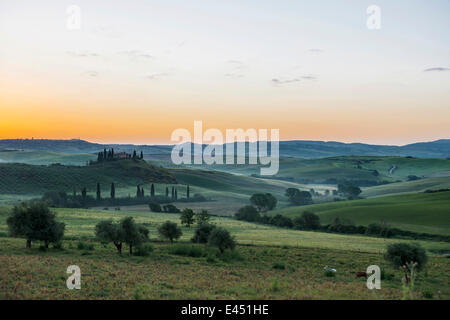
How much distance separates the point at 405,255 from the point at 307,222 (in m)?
54.9

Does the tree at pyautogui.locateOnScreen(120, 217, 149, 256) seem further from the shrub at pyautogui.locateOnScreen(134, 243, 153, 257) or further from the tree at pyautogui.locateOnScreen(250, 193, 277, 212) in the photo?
the tree at pyautogui.locateOnScreen(250, 193, 277, 212)

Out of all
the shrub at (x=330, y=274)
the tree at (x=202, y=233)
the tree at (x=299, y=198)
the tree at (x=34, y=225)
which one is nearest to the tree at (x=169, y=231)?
the tree at (x=202, y=233)

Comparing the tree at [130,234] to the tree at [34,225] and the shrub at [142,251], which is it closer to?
the shrub at [142,251]

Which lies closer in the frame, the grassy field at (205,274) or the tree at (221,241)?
the grassy field at (205,274)

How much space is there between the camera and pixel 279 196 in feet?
634

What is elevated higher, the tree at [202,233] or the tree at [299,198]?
the tree at [202,233]

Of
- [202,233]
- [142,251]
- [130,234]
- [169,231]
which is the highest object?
[130,234]

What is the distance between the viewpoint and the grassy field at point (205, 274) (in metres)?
23.3

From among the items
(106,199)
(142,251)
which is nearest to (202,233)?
(142,251)

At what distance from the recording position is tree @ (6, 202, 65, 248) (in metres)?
43.2

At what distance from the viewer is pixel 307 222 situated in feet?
302

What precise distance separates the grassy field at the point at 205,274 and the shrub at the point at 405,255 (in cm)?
101

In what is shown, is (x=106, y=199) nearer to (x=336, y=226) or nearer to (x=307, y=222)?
(x=307, y=222)
